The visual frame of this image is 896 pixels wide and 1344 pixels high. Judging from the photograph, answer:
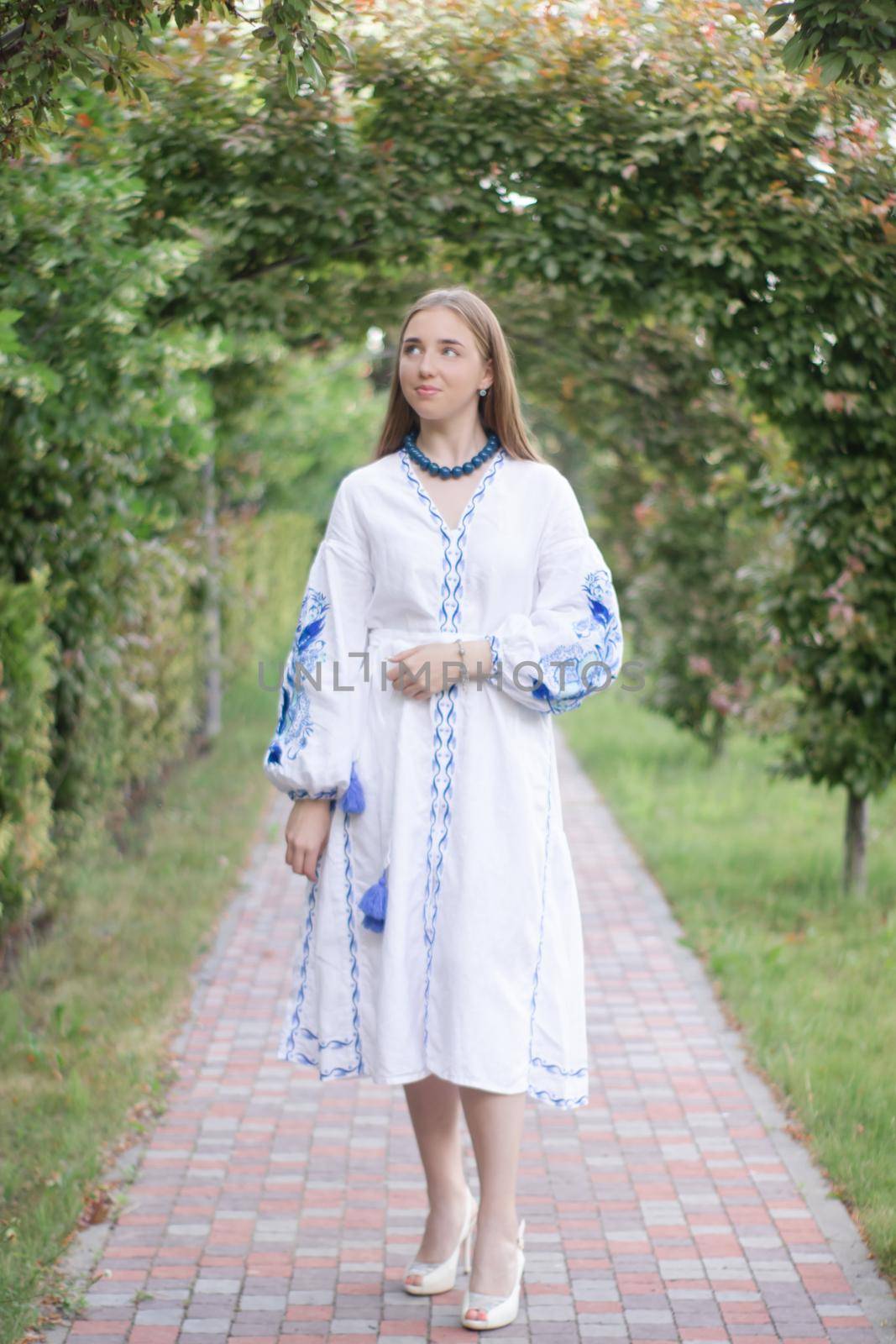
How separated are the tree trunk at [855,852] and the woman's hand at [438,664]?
406 centimetres

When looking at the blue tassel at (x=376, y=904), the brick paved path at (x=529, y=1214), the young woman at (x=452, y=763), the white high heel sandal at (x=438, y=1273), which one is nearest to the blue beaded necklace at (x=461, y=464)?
the young woman at (x=452, y=763)

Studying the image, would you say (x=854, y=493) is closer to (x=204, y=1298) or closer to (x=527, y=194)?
(x=527, y=194)

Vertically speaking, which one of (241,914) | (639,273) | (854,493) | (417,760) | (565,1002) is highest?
(639,273)

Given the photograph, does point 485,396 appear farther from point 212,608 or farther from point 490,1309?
point 212,608

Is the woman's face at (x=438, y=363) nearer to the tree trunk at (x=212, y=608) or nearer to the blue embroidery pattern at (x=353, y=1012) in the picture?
the blue embroidery pattern at (x=353, y=1012)

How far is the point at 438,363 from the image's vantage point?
290cm

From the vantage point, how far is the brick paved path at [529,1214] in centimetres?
301

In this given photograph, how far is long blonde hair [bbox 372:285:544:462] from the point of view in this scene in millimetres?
2941

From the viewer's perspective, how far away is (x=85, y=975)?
542 centimetres

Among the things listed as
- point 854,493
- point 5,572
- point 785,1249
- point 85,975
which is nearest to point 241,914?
point 85,975

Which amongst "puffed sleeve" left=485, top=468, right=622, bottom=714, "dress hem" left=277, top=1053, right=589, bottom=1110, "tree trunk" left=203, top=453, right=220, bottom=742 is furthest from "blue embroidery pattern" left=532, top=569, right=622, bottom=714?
"tree trunk" left=203, top=453, right=220, bottom=742

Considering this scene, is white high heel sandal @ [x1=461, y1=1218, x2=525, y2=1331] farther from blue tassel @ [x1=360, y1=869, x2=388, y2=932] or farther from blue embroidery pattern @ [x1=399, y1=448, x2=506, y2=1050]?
blue tassel @ [x1=360, y1=869, x2=388, y2=932]

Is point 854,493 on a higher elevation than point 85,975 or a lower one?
higher

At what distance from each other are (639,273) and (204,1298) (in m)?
3.20
